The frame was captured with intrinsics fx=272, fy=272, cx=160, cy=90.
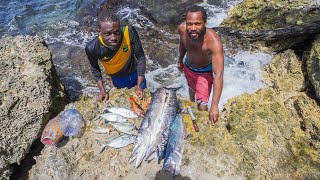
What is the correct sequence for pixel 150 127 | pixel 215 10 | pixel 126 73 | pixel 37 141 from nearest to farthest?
pixel 150 127
pixel 37 141
pixel 126 73
pixel 215 10

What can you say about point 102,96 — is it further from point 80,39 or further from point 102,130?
point 80,39

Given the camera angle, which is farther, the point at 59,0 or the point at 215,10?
the point at 59,0

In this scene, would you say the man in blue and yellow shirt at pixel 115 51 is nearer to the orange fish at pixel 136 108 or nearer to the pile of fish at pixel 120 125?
the orange fish at pixel 136 108

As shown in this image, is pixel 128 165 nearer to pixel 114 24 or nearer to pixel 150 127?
pixel 150 127

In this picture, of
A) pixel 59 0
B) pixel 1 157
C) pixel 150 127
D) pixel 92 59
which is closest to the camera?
pixel 1 157

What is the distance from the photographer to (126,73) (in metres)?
4.81

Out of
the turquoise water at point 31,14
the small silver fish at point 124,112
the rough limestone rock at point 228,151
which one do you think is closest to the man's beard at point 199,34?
the rough limestone rock at point 228,151

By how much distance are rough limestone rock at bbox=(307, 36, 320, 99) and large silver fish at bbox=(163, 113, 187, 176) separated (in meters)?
2.47

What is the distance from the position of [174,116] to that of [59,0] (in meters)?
10.1

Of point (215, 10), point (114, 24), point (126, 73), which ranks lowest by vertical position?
point (215, 10)

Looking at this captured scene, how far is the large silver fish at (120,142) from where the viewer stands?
135 inches

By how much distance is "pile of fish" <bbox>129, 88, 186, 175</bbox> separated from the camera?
10.7 ft

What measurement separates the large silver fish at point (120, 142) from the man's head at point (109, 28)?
4.34 ft

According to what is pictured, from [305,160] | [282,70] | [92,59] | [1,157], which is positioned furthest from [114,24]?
[282,70]
